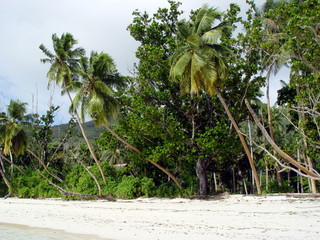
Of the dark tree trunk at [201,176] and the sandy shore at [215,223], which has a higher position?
the dark tree trunk at [201,176]

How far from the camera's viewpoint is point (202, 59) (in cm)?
1410

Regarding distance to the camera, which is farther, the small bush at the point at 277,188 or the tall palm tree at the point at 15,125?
the tall palm tree at the point at 15,125

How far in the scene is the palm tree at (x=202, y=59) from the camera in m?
14.0

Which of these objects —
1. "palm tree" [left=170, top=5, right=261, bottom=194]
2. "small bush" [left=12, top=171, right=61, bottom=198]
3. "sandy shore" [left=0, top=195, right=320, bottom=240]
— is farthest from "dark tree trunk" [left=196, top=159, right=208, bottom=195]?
"small bush" [left=12, top=171, right=61, bottom=198]

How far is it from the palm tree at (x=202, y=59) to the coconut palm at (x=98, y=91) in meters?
5.27

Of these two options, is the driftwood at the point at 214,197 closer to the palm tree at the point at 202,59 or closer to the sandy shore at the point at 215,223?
the sandy shore at the point at 215,223

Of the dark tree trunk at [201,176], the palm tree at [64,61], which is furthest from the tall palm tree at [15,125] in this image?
the dark tree trunk at [201,176]

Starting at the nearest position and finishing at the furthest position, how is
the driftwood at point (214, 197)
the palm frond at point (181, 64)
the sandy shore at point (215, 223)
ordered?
1. the sandy shore at point (215, 223)
2. the palm frond at point (181, 64)
3. the driftwood at point (214, 197)

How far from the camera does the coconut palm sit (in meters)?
18.1

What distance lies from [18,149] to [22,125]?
196 cm

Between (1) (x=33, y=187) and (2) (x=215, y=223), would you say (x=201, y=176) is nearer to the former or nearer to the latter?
(2) (x=215, y=223)

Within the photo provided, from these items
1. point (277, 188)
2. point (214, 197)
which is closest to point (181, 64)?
point (214, 197)

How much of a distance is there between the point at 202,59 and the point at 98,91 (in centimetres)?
746

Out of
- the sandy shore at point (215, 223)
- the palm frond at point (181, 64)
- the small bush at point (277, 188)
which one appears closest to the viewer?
the sandy shore at point (215, 223)
